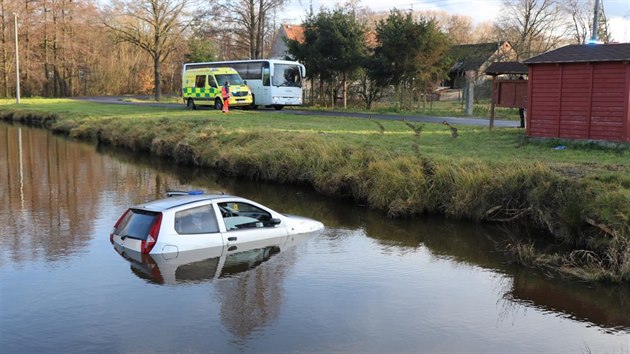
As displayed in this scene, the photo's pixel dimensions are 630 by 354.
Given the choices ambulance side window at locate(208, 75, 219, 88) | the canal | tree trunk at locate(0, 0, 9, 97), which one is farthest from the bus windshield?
tree trunk at locate(0, 0, 9, 97)

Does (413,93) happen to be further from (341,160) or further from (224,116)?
(341,160)

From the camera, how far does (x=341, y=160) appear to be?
19078mm

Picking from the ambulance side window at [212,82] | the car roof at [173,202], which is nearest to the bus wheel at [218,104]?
the ambulance side window at [212,82]

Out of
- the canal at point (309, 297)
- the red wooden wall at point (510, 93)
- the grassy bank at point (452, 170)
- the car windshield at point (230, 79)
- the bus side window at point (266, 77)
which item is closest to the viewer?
the canal at point (309, 297)

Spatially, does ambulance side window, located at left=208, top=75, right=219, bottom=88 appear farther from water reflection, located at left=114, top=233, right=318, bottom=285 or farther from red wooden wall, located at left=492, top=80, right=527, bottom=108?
water reflection, located at left=114, top=233, right=318, bottom=285

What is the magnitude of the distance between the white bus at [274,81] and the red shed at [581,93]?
20438mm

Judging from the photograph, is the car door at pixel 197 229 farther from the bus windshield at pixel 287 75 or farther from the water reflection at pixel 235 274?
the bus windshield at pixel 287 75

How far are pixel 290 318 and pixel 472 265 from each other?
466 centimetres

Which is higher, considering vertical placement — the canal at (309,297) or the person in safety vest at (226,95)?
the person in safety vest at (226,95)

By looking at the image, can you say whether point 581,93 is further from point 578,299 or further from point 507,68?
point 578,299

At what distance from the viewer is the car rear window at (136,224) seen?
1144 centimetres

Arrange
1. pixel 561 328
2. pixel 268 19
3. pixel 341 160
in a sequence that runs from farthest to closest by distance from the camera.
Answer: pixel 268 19 < pixel 341 160 < pixel 561 328

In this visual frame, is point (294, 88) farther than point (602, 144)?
Yes

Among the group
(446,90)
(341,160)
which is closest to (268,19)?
(446,90)
